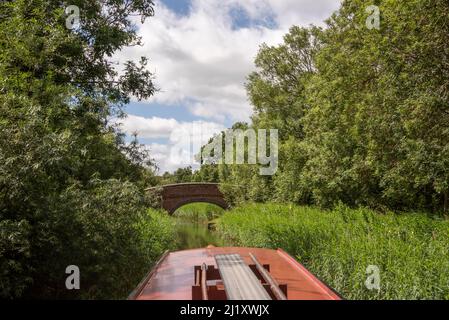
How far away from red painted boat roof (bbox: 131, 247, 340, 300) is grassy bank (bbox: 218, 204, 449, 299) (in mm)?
1543

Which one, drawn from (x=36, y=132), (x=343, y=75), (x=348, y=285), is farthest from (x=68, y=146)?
(x=343, y=75)

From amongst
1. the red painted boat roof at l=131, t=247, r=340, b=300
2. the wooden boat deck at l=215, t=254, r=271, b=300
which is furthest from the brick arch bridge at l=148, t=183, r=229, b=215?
the wooden boat deck at l=215, t=254, r=271, b=300

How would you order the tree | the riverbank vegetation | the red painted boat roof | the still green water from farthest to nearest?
the still green water
the riverbank vegetation
the tree
the red painted boat roof

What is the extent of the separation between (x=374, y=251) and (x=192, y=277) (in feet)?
12.4

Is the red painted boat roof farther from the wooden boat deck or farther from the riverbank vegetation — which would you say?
the riverbank vegetation

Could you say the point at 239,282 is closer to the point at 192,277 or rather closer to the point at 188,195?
the point at 192,277

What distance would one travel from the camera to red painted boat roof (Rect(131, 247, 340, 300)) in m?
4.52

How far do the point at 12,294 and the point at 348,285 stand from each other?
5.21 meters

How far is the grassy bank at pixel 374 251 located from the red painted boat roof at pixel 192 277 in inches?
60.7

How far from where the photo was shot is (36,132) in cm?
666

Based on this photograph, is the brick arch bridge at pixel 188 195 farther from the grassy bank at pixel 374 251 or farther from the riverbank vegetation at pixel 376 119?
the grassy bank at pixel 374 251

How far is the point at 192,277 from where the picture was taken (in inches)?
205

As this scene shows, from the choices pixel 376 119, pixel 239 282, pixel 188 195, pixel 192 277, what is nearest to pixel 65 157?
pixel 192 277
